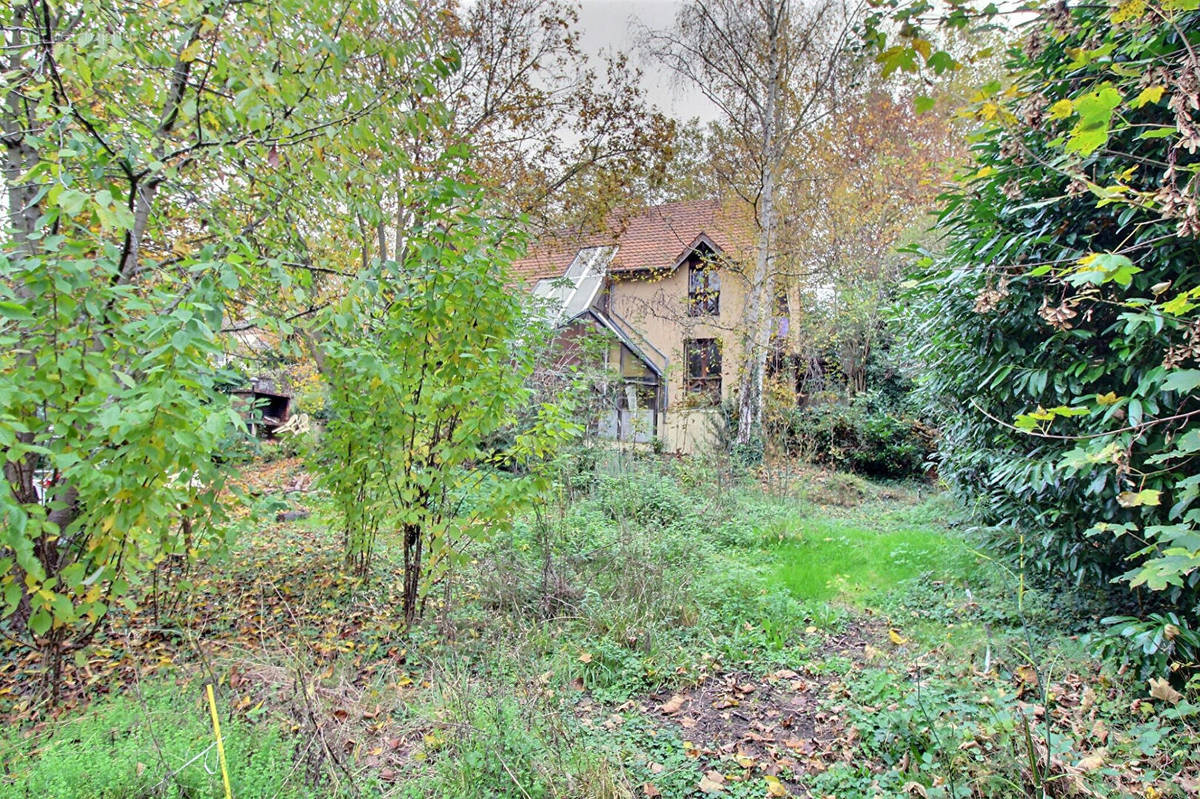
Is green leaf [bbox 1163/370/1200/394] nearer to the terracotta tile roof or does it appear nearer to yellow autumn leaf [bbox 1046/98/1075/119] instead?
yellow autumn leaf [bbox 1046/98/1075/119]

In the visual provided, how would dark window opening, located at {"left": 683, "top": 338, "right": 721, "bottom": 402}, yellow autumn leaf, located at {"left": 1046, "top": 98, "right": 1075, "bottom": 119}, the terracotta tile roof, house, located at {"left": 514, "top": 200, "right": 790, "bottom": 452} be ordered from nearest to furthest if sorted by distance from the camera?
yellow autumn leaf, located at {"left": 1046, "top": 98, "right": 1075, "bottom": 119} < dark window opening, located at {"left": 683, "top": 338, "right": 721, "bottom": 402} < house, located at {"left": 514, "top": 200, "right": 790, "bottom": 452} < the terracotta tile roof

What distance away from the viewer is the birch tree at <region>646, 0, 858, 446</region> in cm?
1066

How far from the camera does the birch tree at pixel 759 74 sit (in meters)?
10.7

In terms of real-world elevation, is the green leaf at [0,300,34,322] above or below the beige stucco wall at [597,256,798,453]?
below

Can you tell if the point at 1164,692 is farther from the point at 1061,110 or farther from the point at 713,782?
the point at 1061,110

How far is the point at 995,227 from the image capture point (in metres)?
3.42

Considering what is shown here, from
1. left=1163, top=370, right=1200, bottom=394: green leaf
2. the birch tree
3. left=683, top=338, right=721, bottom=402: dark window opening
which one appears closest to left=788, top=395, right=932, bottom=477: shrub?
the birch tree

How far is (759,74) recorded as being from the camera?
11.0m

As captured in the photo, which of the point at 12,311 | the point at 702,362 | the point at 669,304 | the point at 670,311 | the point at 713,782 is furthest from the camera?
the point at 702,362

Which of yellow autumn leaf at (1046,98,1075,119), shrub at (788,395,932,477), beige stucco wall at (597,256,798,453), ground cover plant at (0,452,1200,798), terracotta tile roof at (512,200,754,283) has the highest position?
terracotta tile roof at (512,200,754,283)

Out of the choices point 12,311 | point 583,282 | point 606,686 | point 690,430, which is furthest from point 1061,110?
point 583,282

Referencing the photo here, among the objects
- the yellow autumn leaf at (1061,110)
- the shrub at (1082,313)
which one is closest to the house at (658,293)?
the shrub at (1082,313)

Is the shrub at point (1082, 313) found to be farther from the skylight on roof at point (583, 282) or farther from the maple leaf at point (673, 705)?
the skylight on roof at point (583, 282)

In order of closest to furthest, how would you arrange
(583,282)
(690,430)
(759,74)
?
(759,74) < (690,430) < (583,282)
